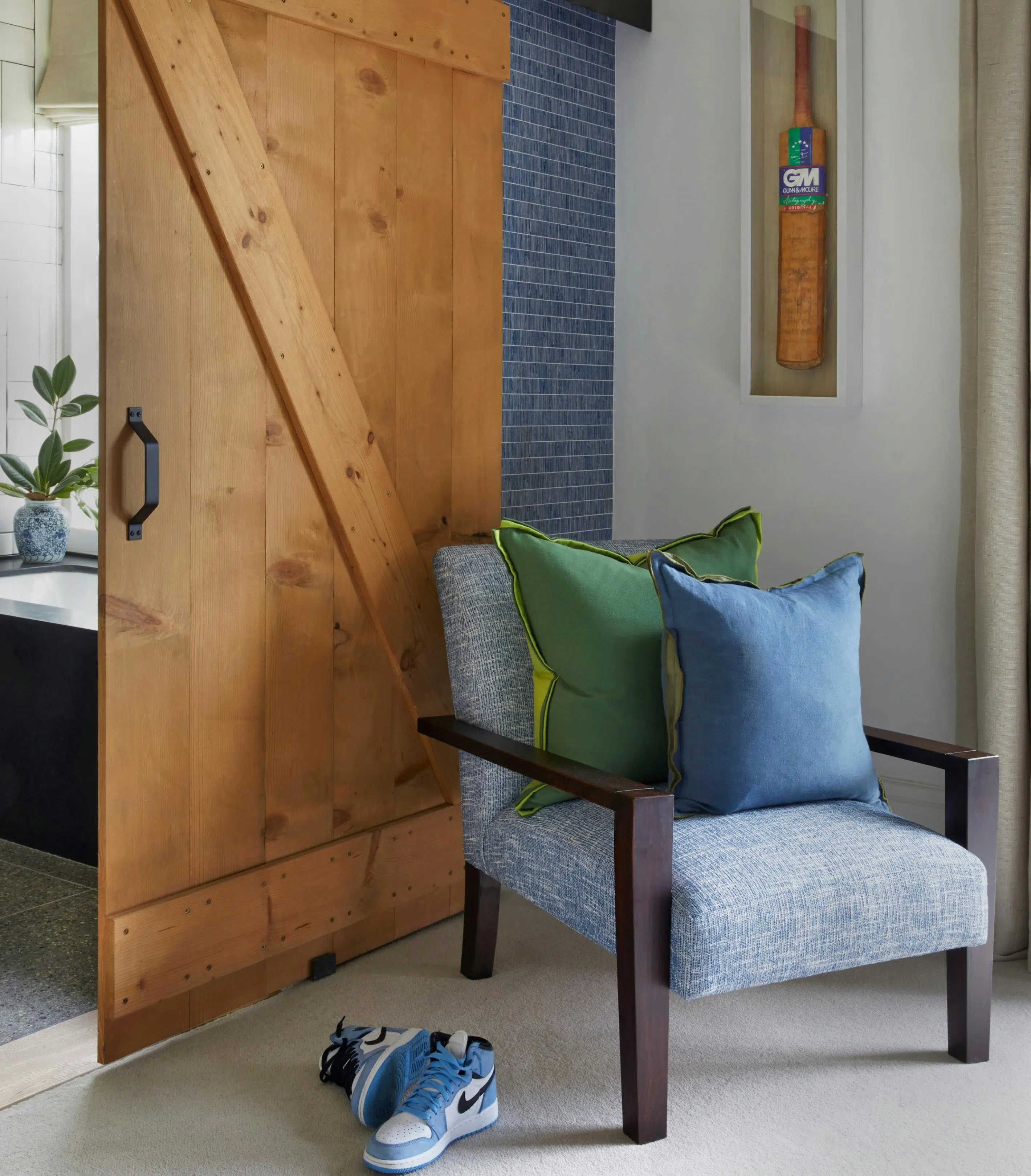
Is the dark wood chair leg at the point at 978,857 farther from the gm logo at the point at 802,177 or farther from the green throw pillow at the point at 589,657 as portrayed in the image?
the gm logo at the point at 802,177

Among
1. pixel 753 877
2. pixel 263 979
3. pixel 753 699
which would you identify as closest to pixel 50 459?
pixel 263 979

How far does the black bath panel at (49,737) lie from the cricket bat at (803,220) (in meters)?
1.76

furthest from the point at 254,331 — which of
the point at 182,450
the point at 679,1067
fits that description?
the point at 679,1067

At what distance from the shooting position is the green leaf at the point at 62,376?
140 inches

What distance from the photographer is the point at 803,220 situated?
2732mm

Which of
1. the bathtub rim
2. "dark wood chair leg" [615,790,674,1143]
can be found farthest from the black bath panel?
"dark wood chair leg" [615,790,674,1143]

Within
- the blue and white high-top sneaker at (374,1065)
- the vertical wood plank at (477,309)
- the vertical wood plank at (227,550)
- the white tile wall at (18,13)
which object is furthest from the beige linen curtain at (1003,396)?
the white tile wall at (18,13)

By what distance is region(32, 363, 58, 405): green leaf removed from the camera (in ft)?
11.6

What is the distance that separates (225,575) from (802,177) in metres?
1.62

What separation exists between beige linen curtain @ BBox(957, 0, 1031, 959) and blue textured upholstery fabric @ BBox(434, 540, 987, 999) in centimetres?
50

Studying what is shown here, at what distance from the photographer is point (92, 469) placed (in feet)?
11.6

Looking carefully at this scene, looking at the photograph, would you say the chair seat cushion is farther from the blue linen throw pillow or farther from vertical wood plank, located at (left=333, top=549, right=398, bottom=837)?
vertical wood plank, located at (left=333, top=549, right=398, bottom=837)

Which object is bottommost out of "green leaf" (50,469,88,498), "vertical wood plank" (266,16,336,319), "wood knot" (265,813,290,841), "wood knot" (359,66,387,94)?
"wood knot" (265,813,290,841)

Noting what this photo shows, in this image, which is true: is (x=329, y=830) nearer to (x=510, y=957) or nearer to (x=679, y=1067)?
(x=510, y=957)
